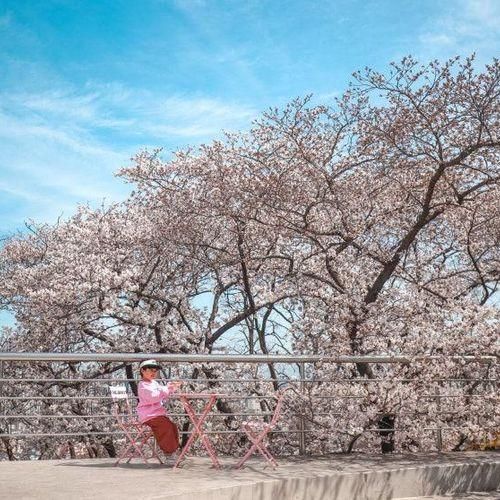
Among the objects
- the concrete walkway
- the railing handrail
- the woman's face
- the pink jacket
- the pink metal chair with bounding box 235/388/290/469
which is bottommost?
the concrete walkway

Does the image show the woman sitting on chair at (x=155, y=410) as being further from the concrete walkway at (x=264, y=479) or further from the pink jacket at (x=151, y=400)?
the concrete walkway at (x=264, y=479)

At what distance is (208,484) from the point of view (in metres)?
6.93

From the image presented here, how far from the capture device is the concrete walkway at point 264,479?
657 centimetres

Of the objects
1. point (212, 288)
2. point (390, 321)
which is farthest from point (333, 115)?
point (212, 288)

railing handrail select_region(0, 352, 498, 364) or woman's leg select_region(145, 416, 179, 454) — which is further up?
railing handrail select_region(0, 352, 498, 364)

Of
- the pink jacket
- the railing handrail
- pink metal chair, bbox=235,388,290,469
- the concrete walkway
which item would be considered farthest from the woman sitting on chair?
pink metal chair, bbox=235,388,290,469

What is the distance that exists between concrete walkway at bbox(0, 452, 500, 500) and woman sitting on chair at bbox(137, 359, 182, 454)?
313 mm

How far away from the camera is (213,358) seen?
9.01 meters

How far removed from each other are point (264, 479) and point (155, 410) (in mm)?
1595

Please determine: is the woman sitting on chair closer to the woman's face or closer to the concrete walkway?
the woman's face

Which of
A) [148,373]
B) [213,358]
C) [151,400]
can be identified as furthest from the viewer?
[213,358]

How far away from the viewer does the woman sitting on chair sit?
27.1 feet

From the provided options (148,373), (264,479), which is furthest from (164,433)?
(264,479)

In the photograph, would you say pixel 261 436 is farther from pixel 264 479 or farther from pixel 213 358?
pixel 213 358
